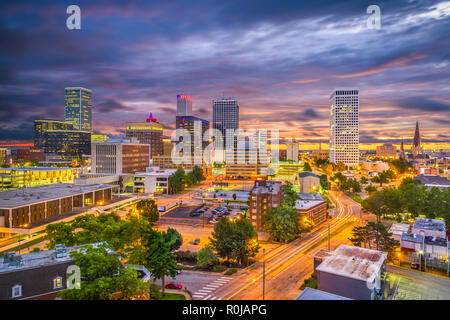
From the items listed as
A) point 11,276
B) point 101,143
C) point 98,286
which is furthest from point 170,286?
point 101,143

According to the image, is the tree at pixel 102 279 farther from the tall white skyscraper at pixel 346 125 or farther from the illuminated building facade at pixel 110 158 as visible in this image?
the tall white skyscraper at pixel 346 125

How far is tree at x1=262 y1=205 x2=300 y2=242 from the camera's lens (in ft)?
157

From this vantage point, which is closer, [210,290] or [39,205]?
[210,290]

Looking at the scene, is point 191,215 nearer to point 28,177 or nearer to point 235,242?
point 235,242

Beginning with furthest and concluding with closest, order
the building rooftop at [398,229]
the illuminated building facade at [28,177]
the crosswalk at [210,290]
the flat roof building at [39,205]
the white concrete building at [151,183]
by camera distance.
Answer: the illuminated building facade at [28,177]
the white concrete building at [151,183]
the flat roof building at [39,205]
the building rooftop at [398,229]
the crosswalk at [210,290]

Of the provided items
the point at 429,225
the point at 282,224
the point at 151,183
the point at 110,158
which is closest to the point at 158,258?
the point at 282,224

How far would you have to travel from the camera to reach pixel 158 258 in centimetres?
2980

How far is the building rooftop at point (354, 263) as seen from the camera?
87.6 feet

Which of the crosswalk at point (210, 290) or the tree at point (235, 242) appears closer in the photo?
the crosswalk at point (210, 290)

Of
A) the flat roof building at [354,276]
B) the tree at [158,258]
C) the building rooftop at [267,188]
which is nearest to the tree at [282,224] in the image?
the building rooftop at [267,188]

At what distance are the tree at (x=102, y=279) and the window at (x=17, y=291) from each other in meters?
4.53

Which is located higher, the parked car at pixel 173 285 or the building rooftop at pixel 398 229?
the building rooftop at pixel 398 229

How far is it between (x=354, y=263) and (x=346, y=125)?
545 ft
